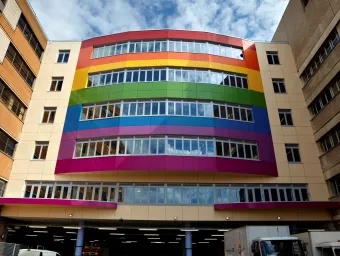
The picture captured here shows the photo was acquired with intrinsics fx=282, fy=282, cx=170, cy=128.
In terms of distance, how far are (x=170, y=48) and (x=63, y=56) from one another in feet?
41.2

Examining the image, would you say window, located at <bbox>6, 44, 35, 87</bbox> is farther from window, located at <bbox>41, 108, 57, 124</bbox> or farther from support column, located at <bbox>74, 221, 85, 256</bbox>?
support column, located at <bbox>74, 221, 85, 256</bbox>

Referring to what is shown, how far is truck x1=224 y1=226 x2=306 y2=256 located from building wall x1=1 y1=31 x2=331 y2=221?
18.3 feet

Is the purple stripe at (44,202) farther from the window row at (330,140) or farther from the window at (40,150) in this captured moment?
the window row at (330,140)

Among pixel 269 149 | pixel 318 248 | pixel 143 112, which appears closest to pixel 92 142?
pixel 143 112

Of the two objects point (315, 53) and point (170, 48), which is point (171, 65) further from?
point (315, 53)

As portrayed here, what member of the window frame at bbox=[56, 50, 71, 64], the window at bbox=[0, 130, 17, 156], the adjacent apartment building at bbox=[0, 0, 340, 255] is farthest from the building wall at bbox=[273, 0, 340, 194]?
the window at bbox=[0, 130, 17, 156]

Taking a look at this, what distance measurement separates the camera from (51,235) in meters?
32.9

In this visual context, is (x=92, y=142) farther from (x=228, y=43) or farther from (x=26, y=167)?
(x=228, y=43)

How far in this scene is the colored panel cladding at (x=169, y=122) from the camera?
26703mm

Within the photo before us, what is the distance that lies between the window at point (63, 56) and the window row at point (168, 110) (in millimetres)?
7804

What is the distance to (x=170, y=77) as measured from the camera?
96.3 feet

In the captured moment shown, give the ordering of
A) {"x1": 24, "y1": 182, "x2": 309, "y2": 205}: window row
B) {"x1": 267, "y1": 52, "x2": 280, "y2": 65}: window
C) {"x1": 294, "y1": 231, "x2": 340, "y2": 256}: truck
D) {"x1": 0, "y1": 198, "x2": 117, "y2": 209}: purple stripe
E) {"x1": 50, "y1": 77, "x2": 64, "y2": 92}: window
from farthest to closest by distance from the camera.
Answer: {"x1": 267, "y1": 52, "x2": 280, "y2": 65}: window < {"x1": 50, "y1": 77, "x2": 64, "y2": 92}: window < {"x1": 24, "y1": 182, "x2": 309, "y2": 205}: window row < {"x1": 0, "y1": 198, "x2": 117, "y2": 209}: purple stripe < {"x1": 294, "y1": 231, "x2": 340, "y2": 256}: truck

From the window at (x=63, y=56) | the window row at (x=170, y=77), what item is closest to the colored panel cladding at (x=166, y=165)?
the window row at (x=170, y=77)

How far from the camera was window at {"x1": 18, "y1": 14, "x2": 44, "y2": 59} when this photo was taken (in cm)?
2914
